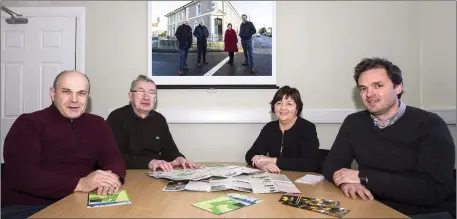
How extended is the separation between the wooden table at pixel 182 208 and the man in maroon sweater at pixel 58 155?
0.47 feet

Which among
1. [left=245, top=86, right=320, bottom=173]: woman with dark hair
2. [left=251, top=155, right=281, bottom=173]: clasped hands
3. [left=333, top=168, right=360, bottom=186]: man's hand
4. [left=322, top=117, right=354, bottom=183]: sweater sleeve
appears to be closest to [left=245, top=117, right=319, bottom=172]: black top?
[left=245, top=86, right=320, bottom=173]: woman with dark hair

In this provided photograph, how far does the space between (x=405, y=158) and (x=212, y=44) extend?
2.29 metres

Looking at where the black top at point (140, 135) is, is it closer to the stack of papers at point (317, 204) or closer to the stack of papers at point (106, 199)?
the stack of papers at point (106, 199)

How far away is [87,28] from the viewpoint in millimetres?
3438

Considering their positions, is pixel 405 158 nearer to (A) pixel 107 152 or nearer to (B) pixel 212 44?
(A) pixel 107 152

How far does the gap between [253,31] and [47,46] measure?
2191 mm

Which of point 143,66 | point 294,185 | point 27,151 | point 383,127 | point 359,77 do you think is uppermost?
point 143,66

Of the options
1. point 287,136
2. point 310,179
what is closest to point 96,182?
point 310,179

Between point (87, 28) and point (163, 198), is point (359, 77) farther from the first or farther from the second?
point (87, 28)

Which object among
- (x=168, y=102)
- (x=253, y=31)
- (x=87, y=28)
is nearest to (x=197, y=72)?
(x=168, y=102)

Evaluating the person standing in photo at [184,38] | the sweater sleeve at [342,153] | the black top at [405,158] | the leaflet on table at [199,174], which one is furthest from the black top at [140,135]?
the black top at [405,158]

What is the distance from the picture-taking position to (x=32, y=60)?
3.45m

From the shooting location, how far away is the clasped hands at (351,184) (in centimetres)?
136

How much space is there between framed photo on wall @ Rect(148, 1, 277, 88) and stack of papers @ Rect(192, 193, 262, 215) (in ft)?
7.12
